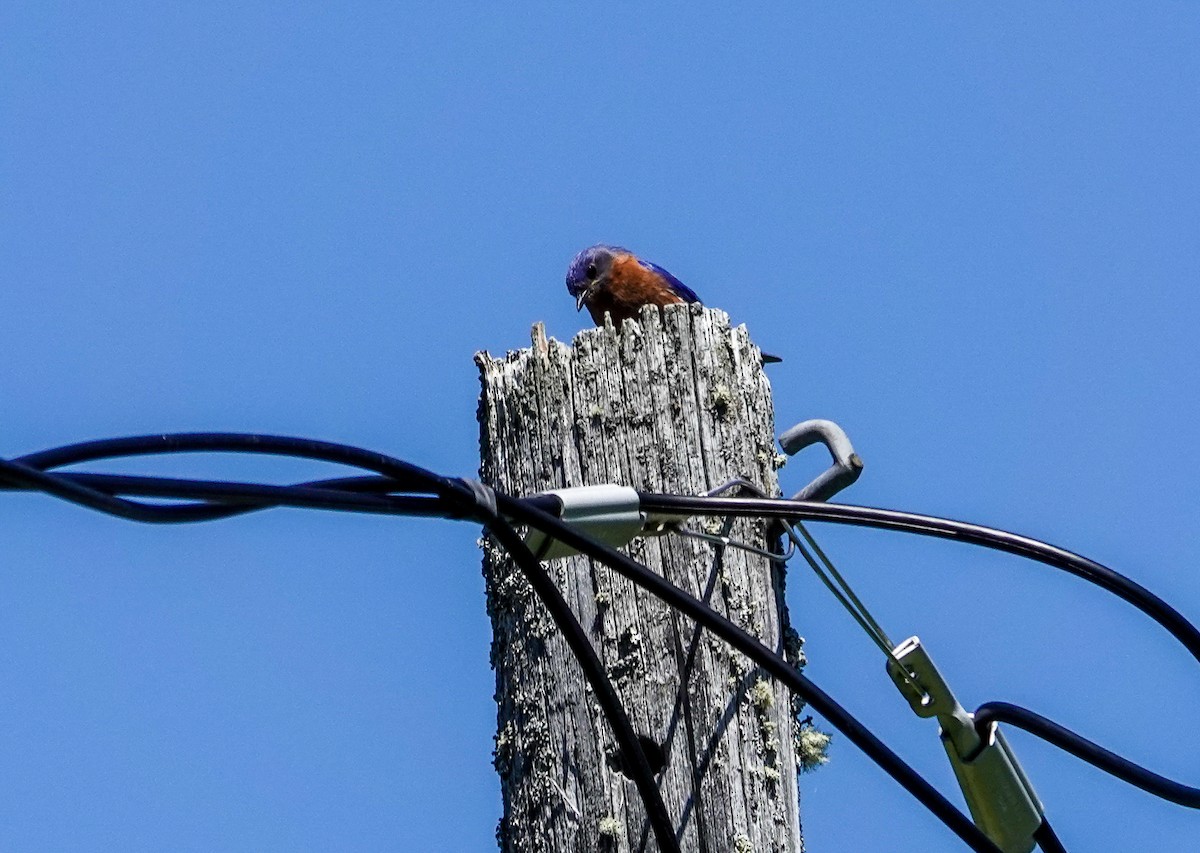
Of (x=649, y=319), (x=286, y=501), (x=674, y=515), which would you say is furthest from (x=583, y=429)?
(x=286, y=501)

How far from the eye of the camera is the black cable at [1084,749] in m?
3.82

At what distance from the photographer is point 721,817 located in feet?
12.3

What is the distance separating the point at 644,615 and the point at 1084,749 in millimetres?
1060

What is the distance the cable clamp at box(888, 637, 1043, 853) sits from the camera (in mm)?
3799

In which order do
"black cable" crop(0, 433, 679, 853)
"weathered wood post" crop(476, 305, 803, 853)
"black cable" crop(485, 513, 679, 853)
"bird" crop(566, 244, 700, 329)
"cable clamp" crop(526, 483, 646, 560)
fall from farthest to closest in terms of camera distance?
"bird" crop(566, 244, 700, 329), "weathered wood post" crop(476, 305, 803, 853), "cable clamp" crop(526, 483, 646, 560), "black cable" crop(485, 513, 679, 853), "black cable" crop(0, 433, 679, 853)

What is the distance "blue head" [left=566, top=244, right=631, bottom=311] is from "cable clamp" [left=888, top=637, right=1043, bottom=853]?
6.60 m

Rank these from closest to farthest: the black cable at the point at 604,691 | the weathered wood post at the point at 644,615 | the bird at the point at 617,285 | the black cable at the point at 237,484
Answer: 1. the black cable at the point at 237,484
2. the black cable at the point at 604,691
3. the weathered wood post at the point at 644,615
4. the bird at the point at 617,285

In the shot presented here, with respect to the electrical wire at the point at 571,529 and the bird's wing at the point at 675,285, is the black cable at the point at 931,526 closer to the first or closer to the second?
the electrical wire at the point at 571,529

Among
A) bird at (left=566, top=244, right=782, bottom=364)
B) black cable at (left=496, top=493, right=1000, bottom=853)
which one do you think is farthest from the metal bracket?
bird at (left=566, top=244, right=782, bottom=364)

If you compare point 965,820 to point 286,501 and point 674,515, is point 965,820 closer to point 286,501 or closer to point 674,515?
point 674,515

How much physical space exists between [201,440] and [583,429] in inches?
60.3

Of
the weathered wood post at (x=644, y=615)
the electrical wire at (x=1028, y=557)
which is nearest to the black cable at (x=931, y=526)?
the electrical wire at (x=1028, y=557)

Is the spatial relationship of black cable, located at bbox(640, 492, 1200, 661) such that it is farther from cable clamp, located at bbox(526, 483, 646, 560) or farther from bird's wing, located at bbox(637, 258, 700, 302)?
bird's wing, located at bbox(637, 258, 700, 302)

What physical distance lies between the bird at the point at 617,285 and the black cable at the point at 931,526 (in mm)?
6533
